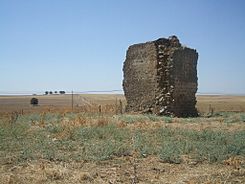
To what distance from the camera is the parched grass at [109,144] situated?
8344 millimetres

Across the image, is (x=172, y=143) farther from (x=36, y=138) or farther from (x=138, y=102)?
(x=138, y=102)

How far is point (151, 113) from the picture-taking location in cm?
1944

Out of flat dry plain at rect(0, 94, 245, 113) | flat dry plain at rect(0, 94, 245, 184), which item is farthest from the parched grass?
flat dry plain at rect(0, 94, 245, 113)

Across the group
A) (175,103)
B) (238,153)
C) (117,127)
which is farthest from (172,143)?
(175,103)

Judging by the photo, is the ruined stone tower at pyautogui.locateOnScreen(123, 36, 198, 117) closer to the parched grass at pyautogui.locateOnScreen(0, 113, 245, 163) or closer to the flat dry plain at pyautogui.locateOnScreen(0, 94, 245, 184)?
the parched grass at pyautogui.locateOnScreen(0, 113, 245, 163)

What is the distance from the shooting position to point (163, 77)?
1930 cm

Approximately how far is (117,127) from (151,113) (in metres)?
6.82

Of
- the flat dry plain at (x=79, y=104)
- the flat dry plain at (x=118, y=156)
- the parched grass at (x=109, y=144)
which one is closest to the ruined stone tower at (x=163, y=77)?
the flat dry plain at (x=79, y=104)

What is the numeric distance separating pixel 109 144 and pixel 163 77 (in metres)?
10.4

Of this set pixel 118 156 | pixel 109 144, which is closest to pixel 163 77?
pixel 109 144

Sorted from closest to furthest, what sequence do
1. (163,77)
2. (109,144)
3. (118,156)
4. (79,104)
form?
(118,156) < (109,144) < (163,77) < (79,104)

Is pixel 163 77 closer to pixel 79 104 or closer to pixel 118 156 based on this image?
pixel 118 156

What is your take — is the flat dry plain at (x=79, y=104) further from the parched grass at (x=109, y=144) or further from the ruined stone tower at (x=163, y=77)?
the parched grass at (x=109, y=144)

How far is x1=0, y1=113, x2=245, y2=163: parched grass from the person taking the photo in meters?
8.34
